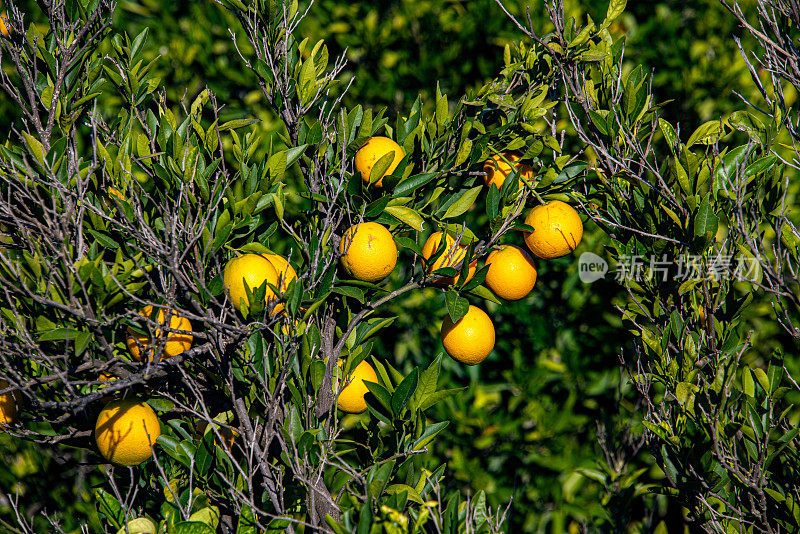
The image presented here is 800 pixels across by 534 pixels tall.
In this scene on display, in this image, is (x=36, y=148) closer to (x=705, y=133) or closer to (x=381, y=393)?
(x=381, y=393)

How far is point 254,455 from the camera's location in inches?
46.7

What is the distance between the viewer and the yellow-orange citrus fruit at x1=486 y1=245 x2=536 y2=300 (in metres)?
1.28

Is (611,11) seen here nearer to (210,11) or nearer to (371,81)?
(371,81)

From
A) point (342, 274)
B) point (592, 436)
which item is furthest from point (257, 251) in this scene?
point (592, 436)

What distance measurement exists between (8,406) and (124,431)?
25 centimetres

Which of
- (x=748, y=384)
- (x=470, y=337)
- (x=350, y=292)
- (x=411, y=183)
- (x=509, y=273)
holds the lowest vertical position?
(x=748, y=384)

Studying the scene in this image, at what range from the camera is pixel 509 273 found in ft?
4.20

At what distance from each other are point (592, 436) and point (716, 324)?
3.23 feet

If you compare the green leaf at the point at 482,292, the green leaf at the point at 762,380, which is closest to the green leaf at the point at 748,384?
the green leaf at the point at 762,380

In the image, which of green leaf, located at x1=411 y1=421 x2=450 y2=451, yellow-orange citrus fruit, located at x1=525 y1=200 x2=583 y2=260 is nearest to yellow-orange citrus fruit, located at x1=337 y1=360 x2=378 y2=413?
green leaf, located at x1=411 y1=421 x2=450 y2=451

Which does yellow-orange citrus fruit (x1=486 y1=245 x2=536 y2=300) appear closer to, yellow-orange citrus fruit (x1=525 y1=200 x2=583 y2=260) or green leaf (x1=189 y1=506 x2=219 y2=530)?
yellow-orange citrus fruit (x1=525 y1=200 x2=583 y2=260)

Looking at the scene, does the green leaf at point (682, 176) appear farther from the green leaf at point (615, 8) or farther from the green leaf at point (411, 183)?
the green leaf at point (411, 183)

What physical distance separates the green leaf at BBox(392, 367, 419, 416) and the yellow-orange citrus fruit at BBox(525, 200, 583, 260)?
39 cm

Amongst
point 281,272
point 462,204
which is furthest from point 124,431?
point 462,204
